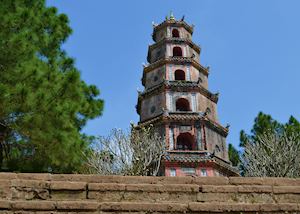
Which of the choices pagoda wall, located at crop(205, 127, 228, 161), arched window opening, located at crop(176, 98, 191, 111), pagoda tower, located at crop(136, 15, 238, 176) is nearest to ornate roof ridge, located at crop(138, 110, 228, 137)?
pagoda tower, located at crop(136, 15, 238, 176)

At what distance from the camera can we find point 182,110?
74.4 feet

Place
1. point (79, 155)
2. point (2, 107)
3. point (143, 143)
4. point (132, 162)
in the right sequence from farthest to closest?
point (143, 143)
point (132, 162)
point (79, 155)
point (2, 107)

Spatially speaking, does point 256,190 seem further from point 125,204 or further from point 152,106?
point 152,106

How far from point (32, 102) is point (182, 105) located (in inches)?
574

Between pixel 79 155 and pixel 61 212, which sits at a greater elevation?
pixel 79 155

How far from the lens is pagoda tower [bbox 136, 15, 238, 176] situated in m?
19.9

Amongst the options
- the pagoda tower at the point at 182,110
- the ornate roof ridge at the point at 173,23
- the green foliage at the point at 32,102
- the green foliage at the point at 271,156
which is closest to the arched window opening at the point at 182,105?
the pagoda tower at the point at 182,110

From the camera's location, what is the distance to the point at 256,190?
197 inches

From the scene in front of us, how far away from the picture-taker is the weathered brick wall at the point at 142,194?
181 inches

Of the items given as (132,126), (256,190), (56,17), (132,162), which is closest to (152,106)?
(132,126)

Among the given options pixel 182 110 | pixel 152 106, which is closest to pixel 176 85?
Result: pixel 182 110

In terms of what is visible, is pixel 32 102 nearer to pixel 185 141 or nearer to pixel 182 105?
pixel 185 141

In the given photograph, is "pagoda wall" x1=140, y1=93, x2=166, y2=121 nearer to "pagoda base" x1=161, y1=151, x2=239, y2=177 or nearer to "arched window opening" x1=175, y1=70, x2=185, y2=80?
"arched window opening" x1=175, y1=70, x2=185, y2=80

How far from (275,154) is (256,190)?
1468 centimetres
